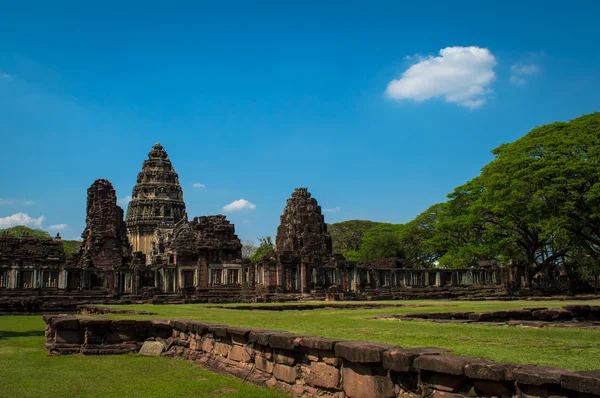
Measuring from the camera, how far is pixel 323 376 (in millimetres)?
7316

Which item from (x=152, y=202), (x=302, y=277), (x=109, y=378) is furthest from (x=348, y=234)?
(x=109, y=378)

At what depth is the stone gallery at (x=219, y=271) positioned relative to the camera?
30969mm

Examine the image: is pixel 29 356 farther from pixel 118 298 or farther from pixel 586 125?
pixel 586 125

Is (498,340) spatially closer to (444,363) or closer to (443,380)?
(443,380)

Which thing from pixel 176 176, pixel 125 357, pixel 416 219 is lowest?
pixel 125 357

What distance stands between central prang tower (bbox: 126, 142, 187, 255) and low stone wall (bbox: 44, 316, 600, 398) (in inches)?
2950

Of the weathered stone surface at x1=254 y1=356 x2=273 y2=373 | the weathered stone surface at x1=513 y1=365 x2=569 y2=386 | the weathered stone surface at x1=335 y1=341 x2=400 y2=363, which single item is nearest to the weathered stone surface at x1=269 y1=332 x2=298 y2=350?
the weathered stone surface at x1=254 y1=356 x2=273 y2=373

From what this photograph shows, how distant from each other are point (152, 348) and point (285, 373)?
470 centimetres

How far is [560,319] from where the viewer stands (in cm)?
1458

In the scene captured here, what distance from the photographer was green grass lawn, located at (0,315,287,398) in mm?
7957

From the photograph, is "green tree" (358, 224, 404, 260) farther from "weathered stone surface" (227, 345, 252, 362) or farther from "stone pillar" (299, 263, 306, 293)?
"weathered stone surface" (227, 345, 252, 362)

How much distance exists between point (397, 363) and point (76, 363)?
690cm

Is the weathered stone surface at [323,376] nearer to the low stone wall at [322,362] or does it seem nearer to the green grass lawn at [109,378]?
the low stone wall at [322,362]

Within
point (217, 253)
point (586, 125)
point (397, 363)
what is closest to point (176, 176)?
point (217, 253)
